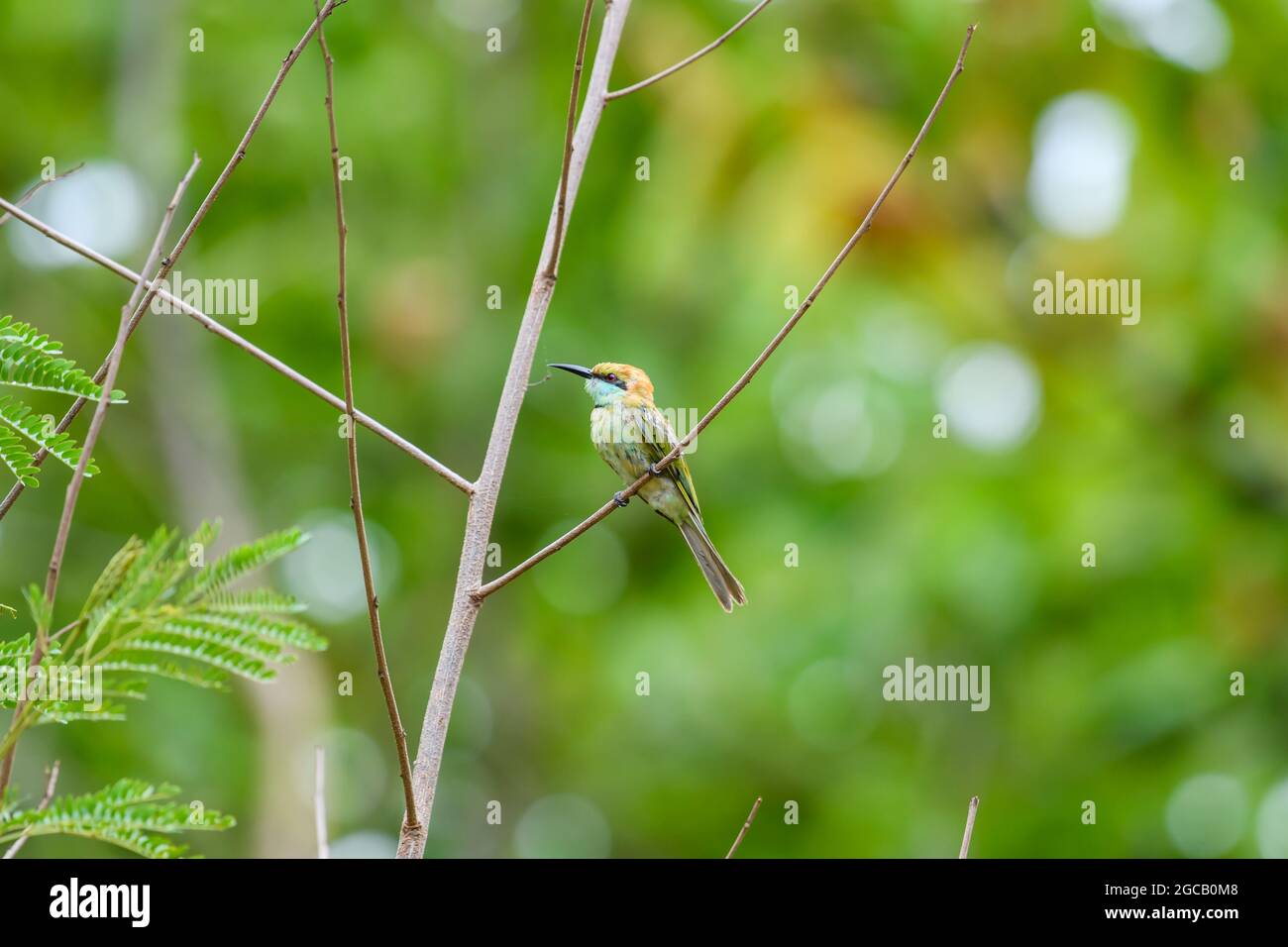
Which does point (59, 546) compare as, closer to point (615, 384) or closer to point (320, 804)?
point (320, 804)

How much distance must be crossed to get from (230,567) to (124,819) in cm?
42

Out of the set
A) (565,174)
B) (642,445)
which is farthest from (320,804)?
(642,445)

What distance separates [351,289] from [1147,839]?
28.4 ft

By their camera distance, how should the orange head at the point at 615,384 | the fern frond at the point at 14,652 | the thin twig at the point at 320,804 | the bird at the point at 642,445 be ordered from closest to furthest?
1. the fern frond at the point at 14,652
2. the thin twig at the point at 320,804
3. the bird at the point at 642,445
4. the orange head at the point at 615,384

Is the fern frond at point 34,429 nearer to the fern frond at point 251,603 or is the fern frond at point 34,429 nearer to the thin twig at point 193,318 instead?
the thin twig at point 193,318

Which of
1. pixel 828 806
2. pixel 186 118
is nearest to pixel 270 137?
pixel 186 118

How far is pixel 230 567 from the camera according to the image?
195 centimetres

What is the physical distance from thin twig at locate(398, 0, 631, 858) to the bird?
2859 millimetres

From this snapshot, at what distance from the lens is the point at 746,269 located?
29.6ft

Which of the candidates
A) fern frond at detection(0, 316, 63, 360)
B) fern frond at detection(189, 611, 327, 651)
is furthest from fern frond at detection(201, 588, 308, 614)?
fern frond at detection(0, 316, 63, 360)

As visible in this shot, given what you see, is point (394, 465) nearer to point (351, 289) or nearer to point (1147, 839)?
point (351, 289)

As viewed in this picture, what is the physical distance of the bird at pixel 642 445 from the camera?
583 centimetres

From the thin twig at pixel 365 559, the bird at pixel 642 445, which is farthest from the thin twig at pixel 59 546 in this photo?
the bird at pixel 642 445

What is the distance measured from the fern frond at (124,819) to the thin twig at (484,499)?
1.44ft
